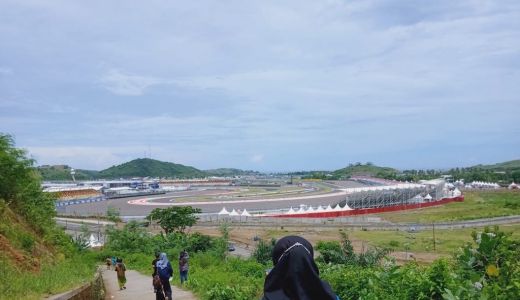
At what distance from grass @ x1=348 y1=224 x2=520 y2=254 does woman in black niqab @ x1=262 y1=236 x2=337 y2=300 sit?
1165 inches

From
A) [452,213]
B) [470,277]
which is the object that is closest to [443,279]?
[470,277]

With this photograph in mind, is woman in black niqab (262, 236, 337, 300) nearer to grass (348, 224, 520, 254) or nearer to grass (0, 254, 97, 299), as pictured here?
grass (0, 254, 97, 299)

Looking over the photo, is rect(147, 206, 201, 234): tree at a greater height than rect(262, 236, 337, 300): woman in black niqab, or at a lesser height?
lesser

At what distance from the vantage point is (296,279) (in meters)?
2.53

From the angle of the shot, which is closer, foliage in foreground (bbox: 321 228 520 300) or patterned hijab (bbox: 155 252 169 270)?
foliage in foreground (bbox: 321 228 520 300)

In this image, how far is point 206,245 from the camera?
79.9 feet

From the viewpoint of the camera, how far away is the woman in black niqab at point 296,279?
253 centimetres

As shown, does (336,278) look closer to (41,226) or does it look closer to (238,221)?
(41,226)

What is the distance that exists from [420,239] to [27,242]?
104ft

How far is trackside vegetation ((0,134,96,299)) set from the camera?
754 cm

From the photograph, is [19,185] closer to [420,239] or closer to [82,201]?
[420,239]

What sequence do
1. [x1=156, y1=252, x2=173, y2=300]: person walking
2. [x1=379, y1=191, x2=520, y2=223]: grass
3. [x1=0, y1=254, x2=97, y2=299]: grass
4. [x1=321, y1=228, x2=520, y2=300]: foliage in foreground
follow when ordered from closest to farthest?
1. [x1=321, y1=228, x2=520, y2=300]: foliage in foreground
2. [x1=0, y1=254, x2=97, y2=299]: grass
3. [x1=156, y1=252, x2=173, y2=300]: person walking
4. [x1=379, y1=191, x2=520, y2=223]: grass

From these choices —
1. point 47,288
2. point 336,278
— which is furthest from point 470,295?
point 47,288

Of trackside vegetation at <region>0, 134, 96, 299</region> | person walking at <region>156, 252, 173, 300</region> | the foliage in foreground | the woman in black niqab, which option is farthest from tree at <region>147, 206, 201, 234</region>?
the woman in black niqab
